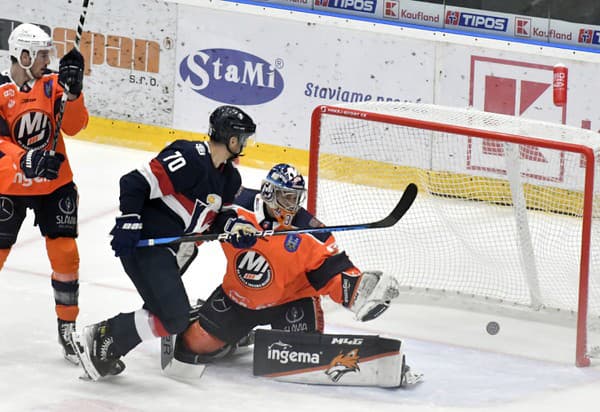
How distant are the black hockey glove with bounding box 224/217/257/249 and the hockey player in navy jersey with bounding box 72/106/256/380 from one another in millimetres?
103

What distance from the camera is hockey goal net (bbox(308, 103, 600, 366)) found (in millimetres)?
5645

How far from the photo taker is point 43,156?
493 centimetres

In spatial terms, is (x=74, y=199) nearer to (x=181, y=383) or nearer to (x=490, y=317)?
(x=181, y=383)

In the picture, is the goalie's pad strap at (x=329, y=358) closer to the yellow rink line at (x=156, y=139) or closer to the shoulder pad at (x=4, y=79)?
the shoulder pad at (x=4, y=79)

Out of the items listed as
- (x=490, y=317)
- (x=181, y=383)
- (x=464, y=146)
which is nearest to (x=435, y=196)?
(x=464, y=146)

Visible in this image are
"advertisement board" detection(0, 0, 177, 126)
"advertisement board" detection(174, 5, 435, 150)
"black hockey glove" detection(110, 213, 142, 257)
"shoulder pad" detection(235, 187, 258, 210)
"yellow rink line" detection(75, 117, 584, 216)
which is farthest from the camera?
"advertisement board" detection(0, 0, 177, 126)

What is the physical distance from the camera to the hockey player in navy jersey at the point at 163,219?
4.87 meters

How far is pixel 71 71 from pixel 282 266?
104 centimetres

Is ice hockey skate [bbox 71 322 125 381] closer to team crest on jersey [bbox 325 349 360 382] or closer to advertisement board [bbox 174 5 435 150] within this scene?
team crest on jersey [bbox 325 349 360 382]

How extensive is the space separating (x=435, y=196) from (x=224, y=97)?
6.24ft

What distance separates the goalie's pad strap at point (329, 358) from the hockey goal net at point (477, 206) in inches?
35.3

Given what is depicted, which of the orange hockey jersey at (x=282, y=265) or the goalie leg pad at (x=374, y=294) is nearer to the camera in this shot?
the goalie leg pad at (x=374, y=294)

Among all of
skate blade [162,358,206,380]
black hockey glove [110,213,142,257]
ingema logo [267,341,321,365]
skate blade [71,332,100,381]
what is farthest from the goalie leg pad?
skate blade [71,332,100,381]

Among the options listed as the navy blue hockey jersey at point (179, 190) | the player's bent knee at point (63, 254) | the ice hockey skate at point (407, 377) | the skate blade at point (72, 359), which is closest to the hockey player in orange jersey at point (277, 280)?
the navy blue hockey jersey at point (179, 190)
